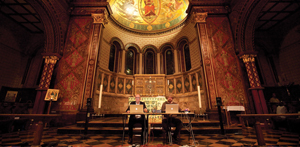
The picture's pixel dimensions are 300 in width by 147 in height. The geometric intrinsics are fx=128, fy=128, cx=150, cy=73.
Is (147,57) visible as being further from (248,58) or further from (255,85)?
(255,85)

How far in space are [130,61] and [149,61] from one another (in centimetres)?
205

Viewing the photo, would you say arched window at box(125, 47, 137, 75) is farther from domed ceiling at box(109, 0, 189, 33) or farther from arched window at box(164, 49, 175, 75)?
arched window at box(164, 49, 175, 75)

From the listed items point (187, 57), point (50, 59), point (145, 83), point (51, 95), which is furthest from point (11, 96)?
point (187, 57)

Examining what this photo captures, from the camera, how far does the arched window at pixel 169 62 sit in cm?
1309

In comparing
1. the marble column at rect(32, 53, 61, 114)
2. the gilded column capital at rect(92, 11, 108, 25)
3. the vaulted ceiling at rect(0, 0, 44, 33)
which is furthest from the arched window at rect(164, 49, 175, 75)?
the vaulted ceiling at rect(0, 0, 44, 33)

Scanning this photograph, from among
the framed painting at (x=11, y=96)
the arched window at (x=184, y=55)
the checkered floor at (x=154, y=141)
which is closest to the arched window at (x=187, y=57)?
the arched window at (x=184, y=55)

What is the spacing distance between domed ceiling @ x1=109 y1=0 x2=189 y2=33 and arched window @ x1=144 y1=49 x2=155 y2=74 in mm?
2217

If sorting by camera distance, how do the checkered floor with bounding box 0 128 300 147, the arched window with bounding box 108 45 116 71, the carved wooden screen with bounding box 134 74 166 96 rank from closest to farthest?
→ the checkered floor with bounding box 0 128 300 147 → the arched window with bounding box 108 45 116 71 → the carved wooden screen with bounding box 134 74 166 96

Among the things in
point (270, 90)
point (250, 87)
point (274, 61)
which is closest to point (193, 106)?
point (250, 87)

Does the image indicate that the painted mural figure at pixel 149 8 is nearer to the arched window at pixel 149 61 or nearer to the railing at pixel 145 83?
the arched window at pixel 149 61

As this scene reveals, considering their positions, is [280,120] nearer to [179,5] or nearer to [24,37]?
[179,5]

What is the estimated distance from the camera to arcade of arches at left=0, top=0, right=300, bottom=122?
7.69 m

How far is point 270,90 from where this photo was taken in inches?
409

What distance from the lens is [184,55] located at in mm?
12367
